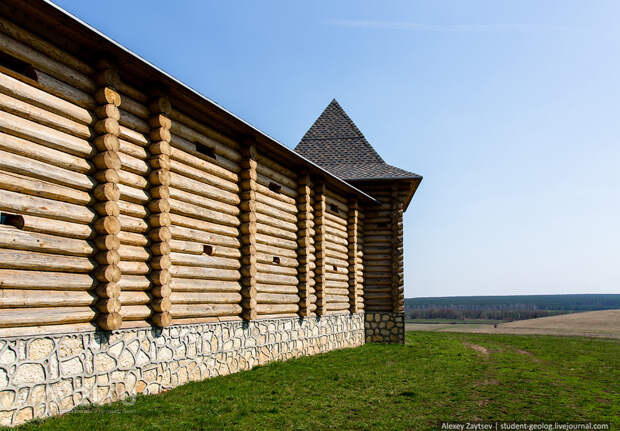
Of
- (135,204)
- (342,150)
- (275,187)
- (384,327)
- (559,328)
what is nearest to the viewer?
(135,204)

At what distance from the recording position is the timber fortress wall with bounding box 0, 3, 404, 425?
7.34 metres

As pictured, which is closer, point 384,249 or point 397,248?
point 397,248

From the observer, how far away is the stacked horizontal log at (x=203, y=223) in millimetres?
10633

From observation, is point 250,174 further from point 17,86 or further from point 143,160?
point 17,86

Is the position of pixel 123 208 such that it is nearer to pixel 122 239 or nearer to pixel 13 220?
pixel 122 239

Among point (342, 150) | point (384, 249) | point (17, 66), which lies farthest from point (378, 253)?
point (17, 66)

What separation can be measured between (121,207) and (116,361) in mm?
2536

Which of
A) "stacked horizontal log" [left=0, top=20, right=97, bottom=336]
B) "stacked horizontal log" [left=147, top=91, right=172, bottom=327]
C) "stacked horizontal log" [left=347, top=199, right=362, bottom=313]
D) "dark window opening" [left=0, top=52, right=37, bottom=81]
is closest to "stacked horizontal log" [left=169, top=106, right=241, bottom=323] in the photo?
"stacked horizontal log" [left=147, top=91, right=172, bottom=327]

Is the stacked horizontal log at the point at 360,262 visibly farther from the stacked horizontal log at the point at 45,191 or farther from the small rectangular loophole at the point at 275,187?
the stacked horizontal log at the point at 45,191

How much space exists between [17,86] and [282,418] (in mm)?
6125

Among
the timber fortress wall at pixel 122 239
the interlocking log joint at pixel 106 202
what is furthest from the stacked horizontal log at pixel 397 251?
the interlocking log joint at pixel 106 202

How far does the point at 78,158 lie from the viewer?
27.5ft

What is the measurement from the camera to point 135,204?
31.2 feet

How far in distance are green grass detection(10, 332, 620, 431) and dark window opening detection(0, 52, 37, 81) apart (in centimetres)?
483
